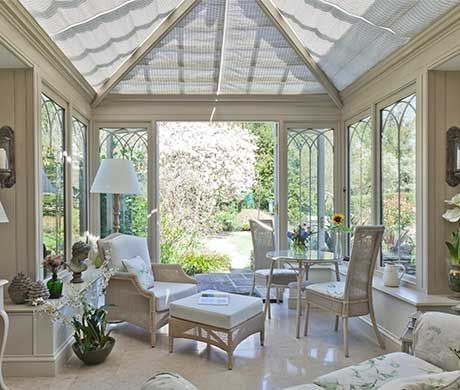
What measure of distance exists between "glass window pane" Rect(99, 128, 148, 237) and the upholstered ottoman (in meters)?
1.82

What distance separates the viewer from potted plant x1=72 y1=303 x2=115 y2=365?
313 cm

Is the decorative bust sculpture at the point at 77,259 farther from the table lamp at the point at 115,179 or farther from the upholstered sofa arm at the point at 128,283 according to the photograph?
the table lamp at the point at 115,179

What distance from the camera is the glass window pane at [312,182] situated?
5.21 meters

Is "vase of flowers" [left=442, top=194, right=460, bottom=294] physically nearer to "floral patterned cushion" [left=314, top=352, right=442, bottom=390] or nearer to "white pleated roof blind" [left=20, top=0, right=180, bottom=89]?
"floral patterned cushion" [left=314, top=352, right=442, bottom=390]

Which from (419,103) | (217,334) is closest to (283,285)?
(217,334)

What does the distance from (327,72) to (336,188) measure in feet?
4.67

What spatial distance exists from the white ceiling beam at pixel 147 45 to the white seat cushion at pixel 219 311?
8.55ft

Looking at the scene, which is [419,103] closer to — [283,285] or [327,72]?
[327,72]

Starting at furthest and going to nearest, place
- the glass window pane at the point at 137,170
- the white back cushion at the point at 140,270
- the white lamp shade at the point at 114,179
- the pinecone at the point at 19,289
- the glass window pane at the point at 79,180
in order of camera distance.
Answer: the glass window pane at the point at 137,170 < the glass window pane at the point at 79,180 < the white lamp shade at the point at 114,179 < the white back cushion at the point at 140,270 < the pinecone at the point at 19,289

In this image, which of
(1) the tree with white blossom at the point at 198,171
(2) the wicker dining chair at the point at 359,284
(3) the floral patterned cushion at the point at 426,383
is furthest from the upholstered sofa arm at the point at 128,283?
(1) the tree with white blossom at the point at 198,171

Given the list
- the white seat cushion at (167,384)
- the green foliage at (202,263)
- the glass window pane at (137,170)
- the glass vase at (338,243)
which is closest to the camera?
the white seat cushion at (167,384)

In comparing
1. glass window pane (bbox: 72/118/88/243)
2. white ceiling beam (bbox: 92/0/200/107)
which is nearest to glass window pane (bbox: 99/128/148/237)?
glass window pane (bbox: 72/118/88/243)

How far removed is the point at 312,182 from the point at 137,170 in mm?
2216

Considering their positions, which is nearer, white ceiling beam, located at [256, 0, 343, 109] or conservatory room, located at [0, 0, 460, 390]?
conservatory room, located at [0, 0, 460, 390]
